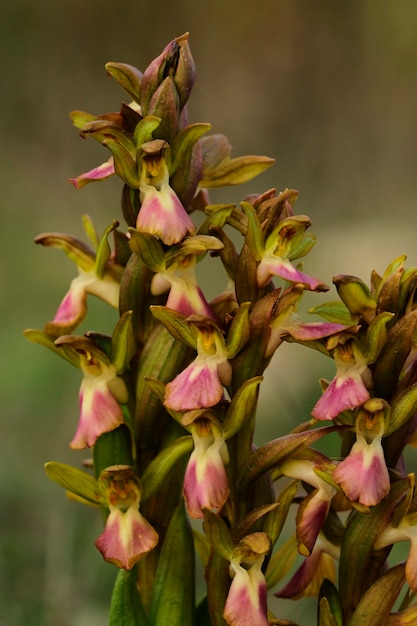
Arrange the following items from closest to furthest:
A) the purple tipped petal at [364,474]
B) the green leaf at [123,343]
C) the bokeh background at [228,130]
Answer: the purple tipped petal at [364,474]
the green leaf at [123,343]
the bokeh background at [228,130]

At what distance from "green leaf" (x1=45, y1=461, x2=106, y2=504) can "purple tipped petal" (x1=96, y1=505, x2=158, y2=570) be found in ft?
0.09

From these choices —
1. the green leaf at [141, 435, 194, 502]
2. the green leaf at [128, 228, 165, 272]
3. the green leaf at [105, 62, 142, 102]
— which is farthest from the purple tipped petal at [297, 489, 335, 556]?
the green leaf at [105, 62, 142, 102]

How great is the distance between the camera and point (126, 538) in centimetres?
66

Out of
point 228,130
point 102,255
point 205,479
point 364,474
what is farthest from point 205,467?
point 228,130

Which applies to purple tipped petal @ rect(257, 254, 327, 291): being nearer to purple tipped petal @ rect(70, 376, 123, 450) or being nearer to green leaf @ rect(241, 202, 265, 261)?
green leaf @ rect(241, 202, 265, 261)

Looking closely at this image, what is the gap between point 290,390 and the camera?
1.65m

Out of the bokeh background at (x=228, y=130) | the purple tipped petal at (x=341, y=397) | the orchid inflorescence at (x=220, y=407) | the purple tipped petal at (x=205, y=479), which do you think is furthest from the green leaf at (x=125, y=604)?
the bokeh background at (x=228, y=130)

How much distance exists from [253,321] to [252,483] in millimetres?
124

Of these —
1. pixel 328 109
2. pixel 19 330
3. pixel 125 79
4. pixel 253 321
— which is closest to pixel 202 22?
pixel 328 109

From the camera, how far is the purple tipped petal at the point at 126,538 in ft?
2.14

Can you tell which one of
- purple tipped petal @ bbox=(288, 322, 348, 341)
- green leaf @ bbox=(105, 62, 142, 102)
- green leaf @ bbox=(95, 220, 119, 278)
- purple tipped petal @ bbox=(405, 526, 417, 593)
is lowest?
purple tipped petal @ bbox=(405, 526, 417, 593)

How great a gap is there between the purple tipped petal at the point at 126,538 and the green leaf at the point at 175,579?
0.08 feet

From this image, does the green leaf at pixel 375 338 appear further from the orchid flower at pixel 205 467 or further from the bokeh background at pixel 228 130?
the bokeh background at pixel 228 130

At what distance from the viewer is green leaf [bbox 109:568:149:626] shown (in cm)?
68
